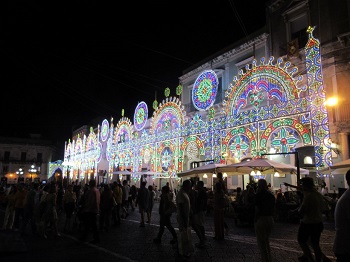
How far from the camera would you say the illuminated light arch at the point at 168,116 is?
21.2 meters

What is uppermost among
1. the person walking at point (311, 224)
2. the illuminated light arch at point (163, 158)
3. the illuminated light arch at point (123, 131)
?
the illuminated light arch at point (123, 131)

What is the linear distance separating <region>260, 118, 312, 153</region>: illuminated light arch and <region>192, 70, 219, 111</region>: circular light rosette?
4.46 m

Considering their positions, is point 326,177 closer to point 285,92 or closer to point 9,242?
point 285,92

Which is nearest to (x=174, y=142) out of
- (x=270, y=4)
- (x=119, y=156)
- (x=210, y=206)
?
(x=210, y=206)

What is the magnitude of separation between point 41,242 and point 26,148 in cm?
5817

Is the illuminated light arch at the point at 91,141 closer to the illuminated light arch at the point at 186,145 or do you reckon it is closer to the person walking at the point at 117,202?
the illuminated light arch at the point at 186,145

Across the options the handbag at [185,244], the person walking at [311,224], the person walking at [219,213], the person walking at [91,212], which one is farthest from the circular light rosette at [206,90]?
the person walking at [311,224]

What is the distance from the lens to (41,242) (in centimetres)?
818

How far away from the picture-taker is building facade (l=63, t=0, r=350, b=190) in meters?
13.4

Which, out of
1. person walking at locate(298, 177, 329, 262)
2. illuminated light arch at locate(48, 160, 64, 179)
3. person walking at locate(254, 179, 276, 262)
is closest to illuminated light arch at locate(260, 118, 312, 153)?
person walking at locate(298, 177, 329, 262)

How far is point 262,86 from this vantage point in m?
15.6

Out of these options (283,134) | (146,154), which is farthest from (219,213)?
(146,154)

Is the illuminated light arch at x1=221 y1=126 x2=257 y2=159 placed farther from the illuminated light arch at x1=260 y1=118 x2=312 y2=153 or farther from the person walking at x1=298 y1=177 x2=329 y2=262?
the person walking at x1=298 y1=177 x2=329 y2=262

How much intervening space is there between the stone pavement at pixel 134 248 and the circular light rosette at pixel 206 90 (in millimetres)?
10426
